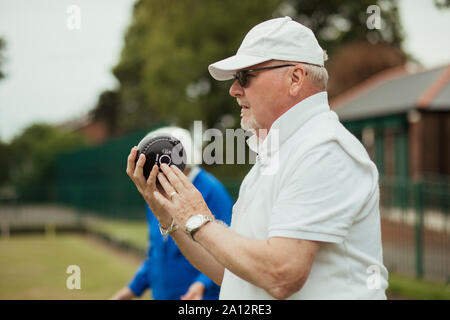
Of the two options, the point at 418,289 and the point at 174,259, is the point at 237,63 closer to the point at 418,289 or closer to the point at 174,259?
the point at 174,259

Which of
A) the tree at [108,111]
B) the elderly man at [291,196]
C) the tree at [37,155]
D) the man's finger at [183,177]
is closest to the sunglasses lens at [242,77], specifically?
the elderly man at [291,196]

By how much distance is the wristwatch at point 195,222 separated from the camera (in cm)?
190

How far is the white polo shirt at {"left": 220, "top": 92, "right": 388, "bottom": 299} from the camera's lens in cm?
175

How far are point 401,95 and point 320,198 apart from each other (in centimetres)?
1872

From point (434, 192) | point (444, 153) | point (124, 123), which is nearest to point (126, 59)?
point (124, 123)

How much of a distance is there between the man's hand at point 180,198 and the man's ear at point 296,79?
49 cm

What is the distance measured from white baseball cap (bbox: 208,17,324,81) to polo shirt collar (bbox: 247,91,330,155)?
14 cm

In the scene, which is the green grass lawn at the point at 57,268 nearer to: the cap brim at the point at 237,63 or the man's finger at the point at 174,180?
the man's finger at the point at 174,180

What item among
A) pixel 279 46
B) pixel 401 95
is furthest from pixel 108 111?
pixel 279 46

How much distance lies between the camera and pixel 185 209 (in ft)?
6.42

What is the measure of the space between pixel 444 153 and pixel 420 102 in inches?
93.2

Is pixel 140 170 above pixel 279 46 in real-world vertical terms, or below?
below

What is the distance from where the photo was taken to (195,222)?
1909mm

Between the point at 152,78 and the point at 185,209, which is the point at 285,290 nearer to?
the point at 185,209
